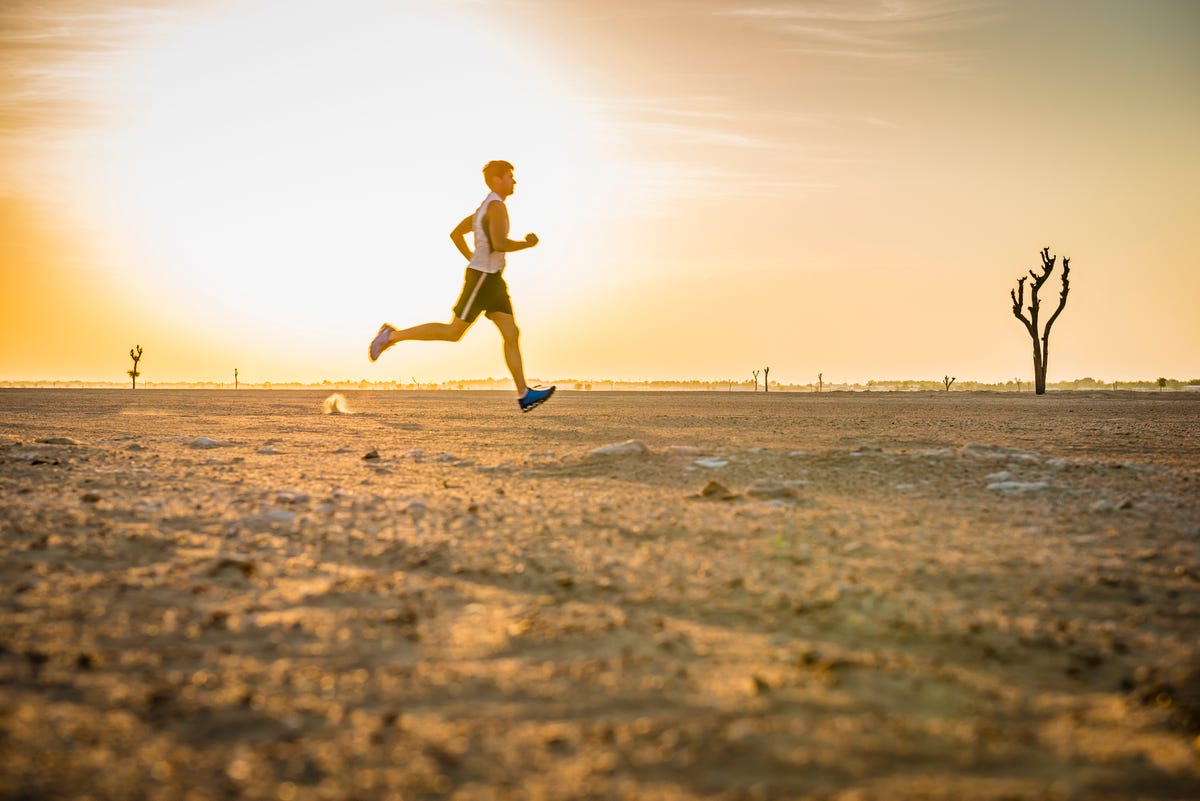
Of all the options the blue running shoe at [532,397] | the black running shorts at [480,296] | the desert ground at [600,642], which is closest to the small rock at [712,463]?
the desert ground at [600,642]

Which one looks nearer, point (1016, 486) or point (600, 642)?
point (600, 642)

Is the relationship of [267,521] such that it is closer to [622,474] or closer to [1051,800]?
[622,474]

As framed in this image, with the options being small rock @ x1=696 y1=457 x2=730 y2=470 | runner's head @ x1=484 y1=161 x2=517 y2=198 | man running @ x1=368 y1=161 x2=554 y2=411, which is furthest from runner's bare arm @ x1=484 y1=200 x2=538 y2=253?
small rock @ x1=696 y1=457 x2=730 y2=470

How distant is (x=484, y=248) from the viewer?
8.86 meters

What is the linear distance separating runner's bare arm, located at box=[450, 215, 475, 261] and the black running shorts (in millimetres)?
333

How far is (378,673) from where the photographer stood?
2.34m

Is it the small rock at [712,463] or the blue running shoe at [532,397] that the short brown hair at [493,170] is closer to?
the blue running shoe at [532,397]

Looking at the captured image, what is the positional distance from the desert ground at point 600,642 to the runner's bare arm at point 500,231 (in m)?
3.74

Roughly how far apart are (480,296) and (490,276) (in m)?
0.23

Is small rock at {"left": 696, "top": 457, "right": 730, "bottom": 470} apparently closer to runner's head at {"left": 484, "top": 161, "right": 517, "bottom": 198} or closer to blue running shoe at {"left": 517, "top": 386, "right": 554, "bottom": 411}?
blue running shoe at {"left": 517, "top": 386, "right": 554, "bottom": 411}

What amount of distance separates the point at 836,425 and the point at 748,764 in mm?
11364

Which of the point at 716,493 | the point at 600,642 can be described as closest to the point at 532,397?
the point at 716,493

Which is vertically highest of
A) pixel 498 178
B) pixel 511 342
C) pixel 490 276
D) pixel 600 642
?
pixel 498 178

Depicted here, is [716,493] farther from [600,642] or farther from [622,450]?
[600,642]
